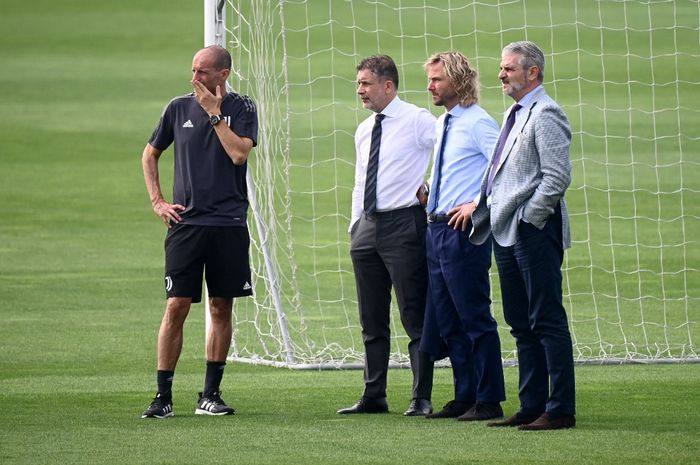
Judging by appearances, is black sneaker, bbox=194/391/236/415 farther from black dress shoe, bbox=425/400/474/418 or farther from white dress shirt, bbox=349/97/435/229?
white dress shirt, bbox=349/97/435/229

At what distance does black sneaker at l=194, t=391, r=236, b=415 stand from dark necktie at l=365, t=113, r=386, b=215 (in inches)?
47.4

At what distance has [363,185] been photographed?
7832mm

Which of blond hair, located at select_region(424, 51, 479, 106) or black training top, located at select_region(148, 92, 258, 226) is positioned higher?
blond hair, located at select_region(424, 51, 479, 106)

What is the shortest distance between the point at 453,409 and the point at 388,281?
80 centimetres

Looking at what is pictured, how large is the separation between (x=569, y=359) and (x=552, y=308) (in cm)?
24

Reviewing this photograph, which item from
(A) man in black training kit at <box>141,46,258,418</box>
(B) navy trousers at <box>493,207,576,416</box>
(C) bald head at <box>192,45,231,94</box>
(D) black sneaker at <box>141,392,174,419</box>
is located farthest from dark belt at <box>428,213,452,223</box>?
(D) black sneaker at <box>141,392,174,419</box>

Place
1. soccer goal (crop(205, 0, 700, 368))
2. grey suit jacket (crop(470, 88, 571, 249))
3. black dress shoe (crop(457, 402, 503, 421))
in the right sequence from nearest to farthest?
grey suit jacket (crop(470, 88, 571, 249)) → black dress shoe (crop(457, 402, 503, 421)) → soccer goal (crop(205, 0, 700, 368))

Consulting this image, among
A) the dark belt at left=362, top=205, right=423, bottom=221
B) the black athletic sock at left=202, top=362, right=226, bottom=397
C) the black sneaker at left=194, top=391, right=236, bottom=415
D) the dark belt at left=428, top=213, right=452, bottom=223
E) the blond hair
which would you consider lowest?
the black sneaker at left=194, top=391, right=236, bottom=415

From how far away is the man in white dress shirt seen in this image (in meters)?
7.75

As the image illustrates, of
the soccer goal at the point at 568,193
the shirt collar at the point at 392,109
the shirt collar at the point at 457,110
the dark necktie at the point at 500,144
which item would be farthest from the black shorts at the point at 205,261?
the soccer goal at the point at 568,193

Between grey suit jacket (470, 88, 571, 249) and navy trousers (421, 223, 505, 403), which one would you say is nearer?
grey suit jacket (470, 88, 571, 249)

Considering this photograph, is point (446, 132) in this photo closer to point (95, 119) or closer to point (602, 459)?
point (602, 459)

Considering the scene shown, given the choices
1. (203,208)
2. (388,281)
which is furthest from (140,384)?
(388,281)

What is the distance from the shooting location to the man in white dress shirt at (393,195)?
305 inches
